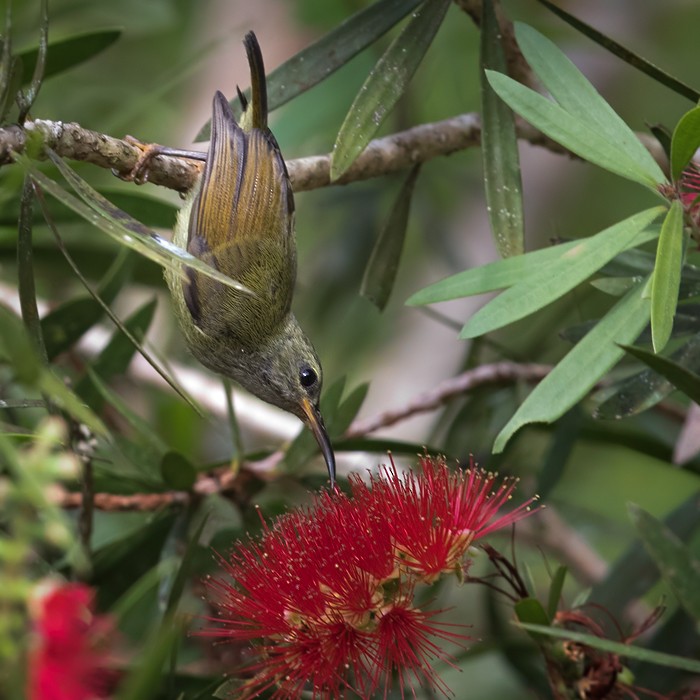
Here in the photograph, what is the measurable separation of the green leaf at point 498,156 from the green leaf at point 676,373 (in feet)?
1.08

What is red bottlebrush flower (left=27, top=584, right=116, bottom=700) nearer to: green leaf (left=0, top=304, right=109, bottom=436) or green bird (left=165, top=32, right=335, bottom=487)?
green leaf (left=0, top=304, right=109, bottom=436)

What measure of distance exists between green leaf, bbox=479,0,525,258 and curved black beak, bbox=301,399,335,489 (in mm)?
467

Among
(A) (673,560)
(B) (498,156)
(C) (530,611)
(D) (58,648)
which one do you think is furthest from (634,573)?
(D) (58,648)

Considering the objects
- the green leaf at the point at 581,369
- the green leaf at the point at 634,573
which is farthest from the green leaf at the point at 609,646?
the green leaf at the point at 634,573

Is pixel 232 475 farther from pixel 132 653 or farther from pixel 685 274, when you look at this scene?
pixel 685 274

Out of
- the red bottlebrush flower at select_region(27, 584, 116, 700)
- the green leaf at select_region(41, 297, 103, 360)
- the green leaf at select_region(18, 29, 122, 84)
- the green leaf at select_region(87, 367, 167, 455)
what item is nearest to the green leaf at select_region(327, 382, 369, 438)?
the green leaf at select_region(87, 367, 167, 455)

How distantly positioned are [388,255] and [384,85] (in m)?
0.34

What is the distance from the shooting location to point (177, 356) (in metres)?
2.82

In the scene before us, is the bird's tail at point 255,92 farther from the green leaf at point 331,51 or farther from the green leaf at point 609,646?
the green leaf at point 609,646

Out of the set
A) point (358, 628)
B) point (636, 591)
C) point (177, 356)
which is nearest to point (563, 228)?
point (177, 356)

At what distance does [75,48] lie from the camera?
1692 millimetres

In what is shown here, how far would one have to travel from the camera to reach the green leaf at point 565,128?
3.94ft

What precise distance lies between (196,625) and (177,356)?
0.96 metres

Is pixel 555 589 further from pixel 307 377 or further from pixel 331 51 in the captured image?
pixel 331 51
